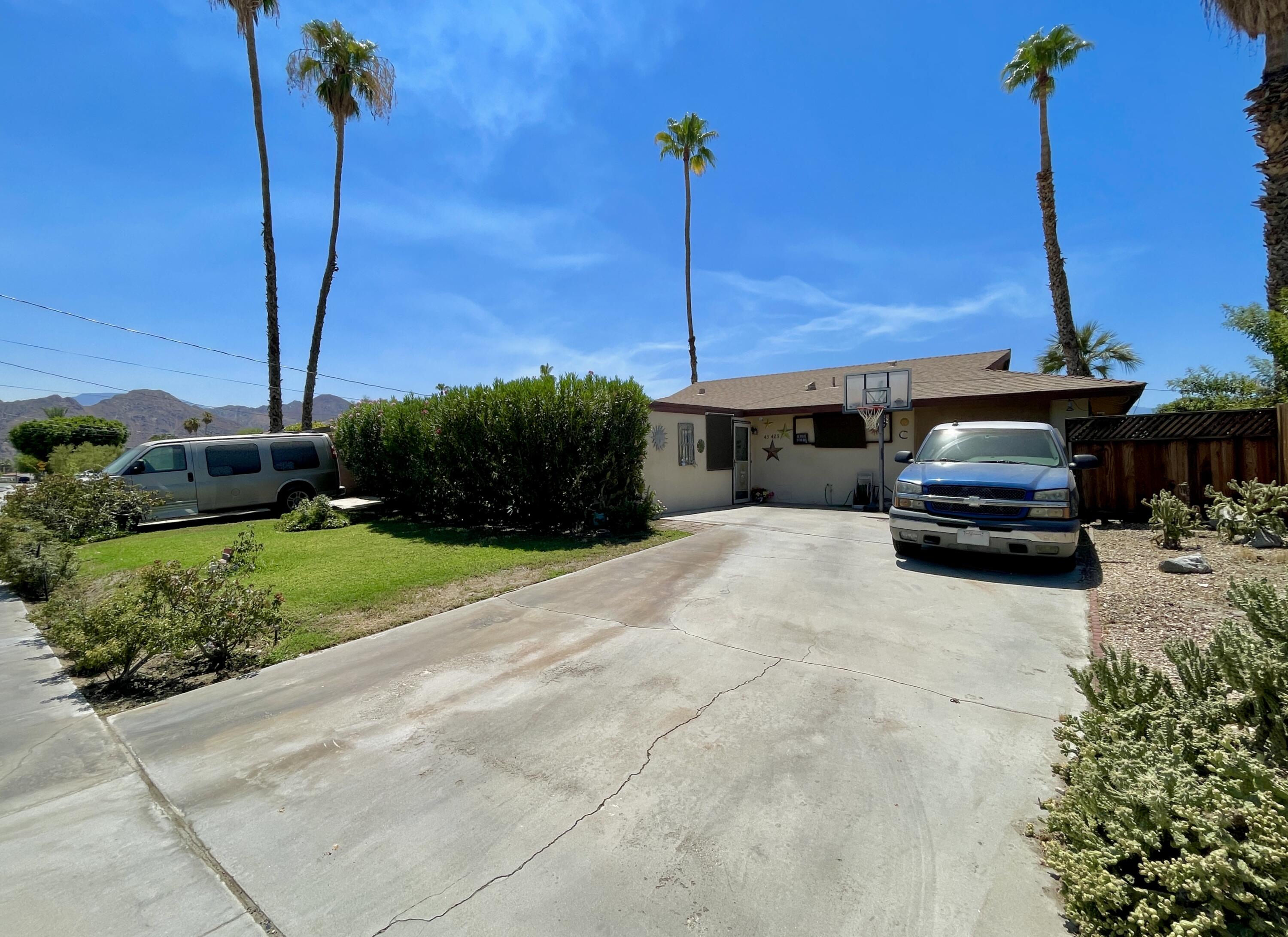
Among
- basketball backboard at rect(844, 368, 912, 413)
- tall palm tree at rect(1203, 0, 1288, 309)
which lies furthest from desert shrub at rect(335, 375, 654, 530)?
tall palm tree at rect(1203, 0, 1288, 309)

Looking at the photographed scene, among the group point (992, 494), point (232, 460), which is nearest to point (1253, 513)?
point (992, 494)

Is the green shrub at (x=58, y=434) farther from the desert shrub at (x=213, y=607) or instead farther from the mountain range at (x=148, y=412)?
the mountain range at (x=148, y=412)

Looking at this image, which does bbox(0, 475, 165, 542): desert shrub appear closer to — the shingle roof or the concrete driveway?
the concrete driveway

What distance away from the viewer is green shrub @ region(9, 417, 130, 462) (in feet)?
96.2

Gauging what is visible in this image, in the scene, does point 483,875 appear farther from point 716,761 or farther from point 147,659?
point 147,659

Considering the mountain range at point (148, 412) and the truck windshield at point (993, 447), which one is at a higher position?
the mountain range at point (148, 412)

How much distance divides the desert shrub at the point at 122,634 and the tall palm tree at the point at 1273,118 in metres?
17.8

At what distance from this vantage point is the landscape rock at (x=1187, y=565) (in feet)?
19.1

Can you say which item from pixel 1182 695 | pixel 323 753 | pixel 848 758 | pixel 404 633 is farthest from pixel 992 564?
pixel 323 753

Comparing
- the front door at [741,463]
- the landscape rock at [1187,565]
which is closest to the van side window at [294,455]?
the front door at [741,463]

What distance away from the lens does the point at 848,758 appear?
9.39ft

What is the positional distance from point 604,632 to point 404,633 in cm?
185

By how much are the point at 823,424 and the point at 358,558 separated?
11515 millimetres

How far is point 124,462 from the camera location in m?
11.4
